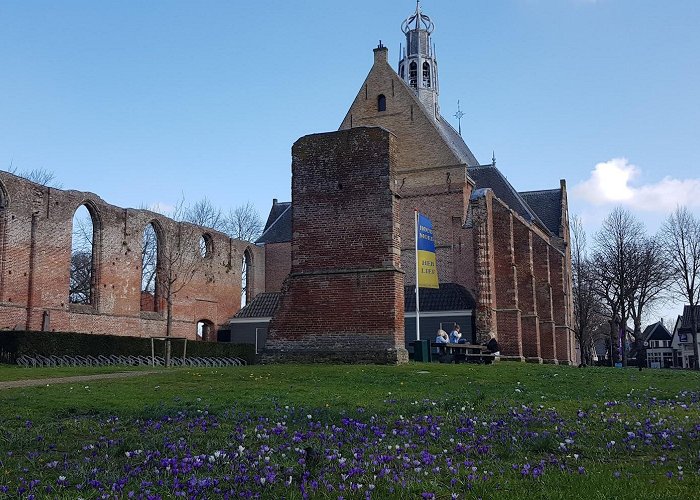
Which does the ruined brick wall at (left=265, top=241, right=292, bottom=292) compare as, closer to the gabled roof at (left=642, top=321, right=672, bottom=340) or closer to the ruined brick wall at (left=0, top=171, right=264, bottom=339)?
the ruined brick wall at (left=0, top=171, right=264, bottom=339)

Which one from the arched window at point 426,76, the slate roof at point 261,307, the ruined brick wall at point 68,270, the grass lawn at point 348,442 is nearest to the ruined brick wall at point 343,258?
the grass lawn at point 348,442

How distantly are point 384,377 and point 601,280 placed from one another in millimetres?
35760

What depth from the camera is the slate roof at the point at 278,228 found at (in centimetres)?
4969

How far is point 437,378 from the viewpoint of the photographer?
13445 millimetres

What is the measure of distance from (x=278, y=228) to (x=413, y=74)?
20.7 m

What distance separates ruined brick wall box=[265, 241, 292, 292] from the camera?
48.4m

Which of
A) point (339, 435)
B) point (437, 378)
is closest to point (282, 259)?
point (437, 378)

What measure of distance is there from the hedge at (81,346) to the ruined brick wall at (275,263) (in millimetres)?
18001

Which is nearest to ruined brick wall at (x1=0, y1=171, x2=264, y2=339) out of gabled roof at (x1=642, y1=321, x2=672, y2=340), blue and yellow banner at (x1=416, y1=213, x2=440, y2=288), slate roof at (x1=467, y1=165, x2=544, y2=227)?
blue and yellow banner at (x1=416, y1=213, x2=440, y2=288)

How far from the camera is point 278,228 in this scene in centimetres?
5100

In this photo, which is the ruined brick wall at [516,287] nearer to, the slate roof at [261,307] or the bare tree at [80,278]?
the slate roof at [261,307]

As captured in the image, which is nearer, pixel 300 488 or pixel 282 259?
pixel 300 488

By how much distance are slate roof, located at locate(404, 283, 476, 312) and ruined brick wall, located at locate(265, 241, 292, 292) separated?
47.5 ft

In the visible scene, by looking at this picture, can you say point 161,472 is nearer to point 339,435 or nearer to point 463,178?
point 339,435
